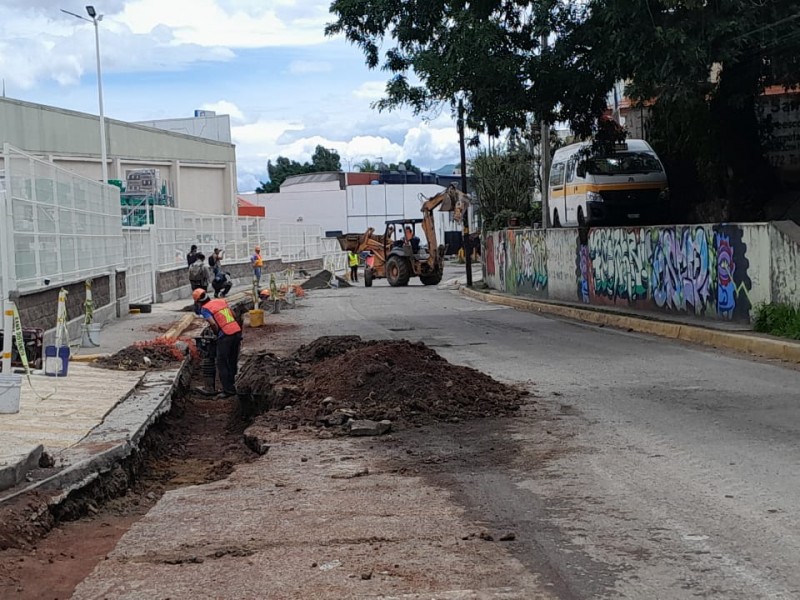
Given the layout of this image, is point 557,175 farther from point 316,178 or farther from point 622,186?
point 316,178

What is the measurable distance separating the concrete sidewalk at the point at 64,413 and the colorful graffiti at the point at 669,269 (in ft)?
32.6

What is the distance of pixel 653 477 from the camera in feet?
25.1

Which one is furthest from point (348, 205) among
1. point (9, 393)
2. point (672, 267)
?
point (9, 393)

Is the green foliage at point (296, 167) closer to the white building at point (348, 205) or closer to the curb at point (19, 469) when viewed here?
the white building at point (348, 205)

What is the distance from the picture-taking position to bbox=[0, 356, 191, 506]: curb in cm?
811

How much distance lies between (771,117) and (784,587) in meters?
23.5

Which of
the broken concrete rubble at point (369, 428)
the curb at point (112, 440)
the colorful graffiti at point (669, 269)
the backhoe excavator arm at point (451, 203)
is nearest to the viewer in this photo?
the curb at point (112, 440)

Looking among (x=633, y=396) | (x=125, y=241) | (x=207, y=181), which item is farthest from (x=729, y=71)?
(x=207, y=181)

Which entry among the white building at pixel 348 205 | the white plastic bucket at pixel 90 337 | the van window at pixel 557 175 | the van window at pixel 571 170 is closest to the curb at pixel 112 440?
the white plastic bucket at pixel 90 337

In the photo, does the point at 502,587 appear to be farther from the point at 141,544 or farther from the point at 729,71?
the point at 729,71

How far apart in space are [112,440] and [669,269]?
14325 mm

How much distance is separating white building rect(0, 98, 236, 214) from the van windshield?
32.9m

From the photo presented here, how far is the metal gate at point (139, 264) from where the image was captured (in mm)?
30094

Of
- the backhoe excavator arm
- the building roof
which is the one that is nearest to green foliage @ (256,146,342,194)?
the building roof
